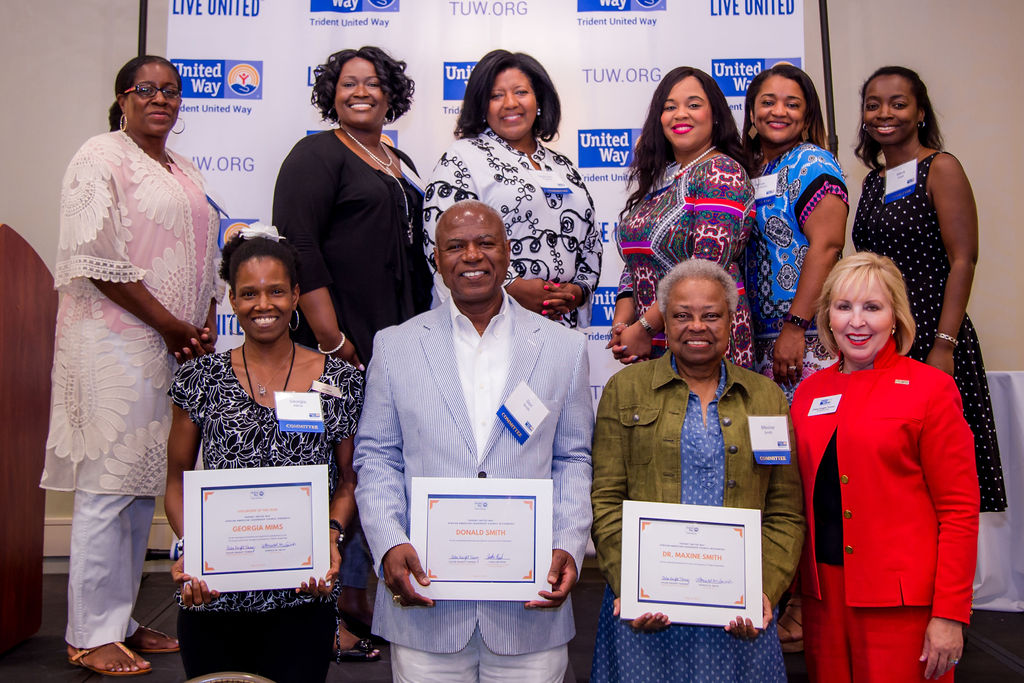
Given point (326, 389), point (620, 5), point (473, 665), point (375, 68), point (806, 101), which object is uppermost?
point (620, 5)

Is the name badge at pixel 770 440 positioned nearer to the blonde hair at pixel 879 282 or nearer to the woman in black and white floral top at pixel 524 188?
the blonde hair at pixel 879 282

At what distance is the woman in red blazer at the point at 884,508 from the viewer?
2.13 meters

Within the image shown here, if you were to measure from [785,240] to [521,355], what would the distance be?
4.20 ft

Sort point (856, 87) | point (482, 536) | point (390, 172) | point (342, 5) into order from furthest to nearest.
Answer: point (856, 87), point (342, 5), point (390, 172), point (482, 536)

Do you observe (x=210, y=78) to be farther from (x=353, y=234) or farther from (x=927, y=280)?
(x=927, y=280)

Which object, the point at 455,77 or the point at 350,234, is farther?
the point at 455,77

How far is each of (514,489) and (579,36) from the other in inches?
135

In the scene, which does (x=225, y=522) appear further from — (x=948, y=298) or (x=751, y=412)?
(x=948, y=298)

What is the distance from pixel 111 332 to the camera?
10.2ft

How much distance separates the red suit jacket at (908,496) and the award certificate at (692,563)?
311 mm

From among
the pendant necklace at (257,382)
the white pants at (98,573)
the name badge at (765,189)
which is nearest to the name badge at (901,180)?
the name badge at (765,189)

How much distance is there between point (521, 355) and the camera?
228 centimetres

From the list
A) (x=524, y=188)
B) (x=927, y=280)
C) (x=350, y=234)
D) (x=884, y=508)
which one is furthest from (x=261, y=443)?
(x=927, y=280)

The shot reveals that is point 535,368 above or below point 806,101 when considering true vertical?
below
